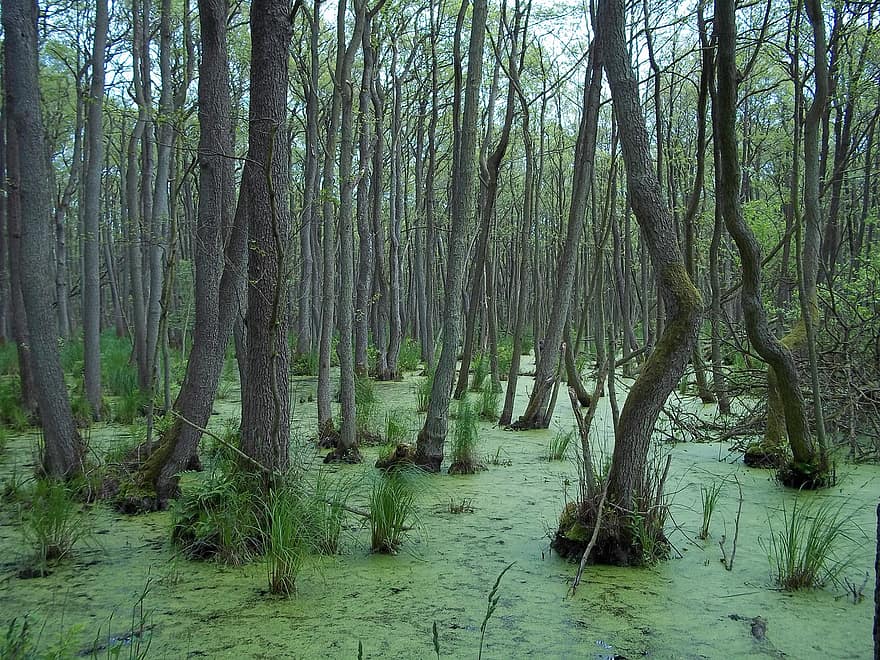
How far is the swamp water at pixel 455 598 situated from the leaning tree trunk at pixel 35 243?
0.49 m

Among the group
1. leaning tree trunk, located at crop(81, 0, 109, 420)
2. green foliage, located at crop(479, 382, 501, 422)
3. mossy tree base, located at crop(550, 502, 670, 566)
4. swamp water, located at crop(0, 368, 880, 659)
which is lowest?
swamp water, located at crop(0, 368, 880, 659)

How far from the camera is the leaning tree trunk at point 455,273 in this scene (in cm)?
549

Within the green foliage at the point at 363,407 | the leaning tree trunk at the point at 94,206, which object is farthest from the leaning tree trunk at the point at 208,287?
the leaning tree trunk at the point at 94,206

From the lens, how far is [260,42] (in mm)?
3811

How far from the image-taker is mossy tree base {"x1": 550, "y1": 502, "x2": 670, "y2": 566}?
3479 millimetres

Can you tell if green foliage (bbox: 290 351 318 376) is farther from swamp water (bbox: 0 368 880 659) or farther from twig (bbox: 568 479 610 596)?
twig (bbox: 568 479 610 596)

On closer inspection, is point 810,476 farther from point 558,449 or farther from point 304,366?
point 304,366

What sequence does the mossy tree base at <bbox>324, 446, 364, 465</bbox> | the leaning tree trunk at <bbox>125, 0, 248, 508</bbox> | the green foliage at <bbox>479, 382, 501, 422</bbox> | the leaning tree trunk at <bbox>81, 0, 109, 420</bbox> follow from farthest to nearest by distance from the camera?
1. the green foliage at <bbox>479, 382, 501, 422</bbox>
2. the leaning tree trunk at <bbox>81, 0, 109, 420</bbox>
3. the mossy tree base at <bbox>324, 446, 364, 465</bbox>
4. the leaning tree trunk at <bbox>125, 0, 248, 508</bbox>

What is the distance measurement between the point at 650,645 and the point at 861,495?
9.09ft

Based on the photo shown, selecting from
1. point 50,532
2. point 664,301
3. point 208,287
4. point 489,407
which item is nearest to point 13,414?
point 208,287

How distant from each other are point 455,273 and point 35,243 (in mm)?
3069

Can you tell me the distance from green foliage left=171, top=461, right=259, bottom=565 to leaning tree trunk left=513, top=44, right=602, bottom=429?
3696 mm

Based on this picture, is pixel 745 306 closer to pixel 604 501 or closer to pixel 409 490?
pixel 604 501

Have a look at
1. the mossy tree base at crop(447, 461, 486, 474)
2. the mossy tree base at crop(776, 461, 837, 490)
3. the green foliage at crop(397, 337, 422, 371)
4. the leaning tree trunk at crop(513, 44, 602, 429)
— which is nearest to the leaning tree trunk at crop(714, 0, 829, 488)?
the mossy tree base at crop(776, 461, 837, 490)
